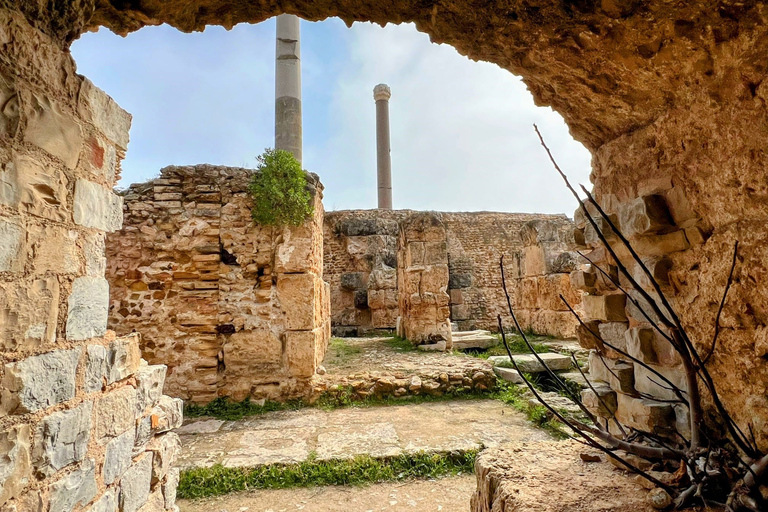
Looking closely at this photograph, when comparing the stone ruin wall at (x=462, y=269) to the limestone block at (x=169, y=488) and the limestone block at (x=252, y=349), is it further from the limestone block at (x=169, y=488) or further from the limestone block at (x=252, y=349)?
the limestone block at (x=169, y=488)

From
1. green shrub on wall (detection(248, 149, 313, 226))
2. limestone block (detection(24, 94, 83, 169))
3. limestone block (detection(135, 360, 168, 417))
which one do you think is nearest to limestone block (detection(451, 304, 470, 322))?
green shrub on wall (detection(248, 149, 313, 226))

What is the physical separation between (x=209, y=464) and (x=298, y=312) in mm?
2055

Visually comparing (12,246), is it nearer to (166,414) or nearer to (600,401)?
(166,414)

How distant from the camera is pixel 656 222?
5.69 ft

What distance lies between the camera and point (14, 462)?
4.25 ft

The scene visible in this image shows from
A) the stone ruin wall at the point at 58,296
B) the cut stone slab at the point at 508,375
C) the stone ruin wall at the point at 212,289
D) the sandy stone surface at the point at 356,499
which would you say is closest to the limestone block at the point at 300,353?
the stone ruin wall at the point at 212,289

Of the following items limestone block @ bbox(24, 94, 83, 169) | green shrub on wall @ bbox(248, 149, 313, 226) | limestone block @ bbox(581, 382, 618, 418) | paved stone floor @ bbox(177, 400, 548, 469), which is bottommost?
paved stone floor @ bbox(177, 400, 548, 469)

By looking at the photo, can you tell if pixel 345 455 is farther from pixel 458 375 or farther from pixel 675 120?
pixel 675 120

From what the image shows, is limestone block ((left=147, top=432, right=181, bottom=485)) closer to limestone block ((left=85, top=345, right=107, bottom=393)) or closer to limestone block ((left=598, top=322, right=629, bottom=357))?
limestone block ((left=85, top=345, right=107, bottom=393))

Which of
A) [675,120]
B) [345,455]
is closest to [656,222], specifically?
[675,120]

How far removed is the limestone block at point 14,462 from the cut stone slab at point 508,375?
5.05 m

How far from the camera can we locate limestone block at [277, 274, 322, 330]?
5.10m

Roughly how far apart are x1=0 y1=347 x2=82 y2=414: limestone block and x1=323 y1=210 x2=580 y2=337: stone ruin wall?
6.75 m

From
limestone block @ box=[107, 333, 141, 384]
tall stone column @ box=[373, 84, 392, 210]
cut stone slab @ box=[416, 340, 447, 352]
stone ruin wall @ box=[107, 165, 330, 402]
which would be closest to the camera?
limestone block @ box=[107, 333, 141, 384]
